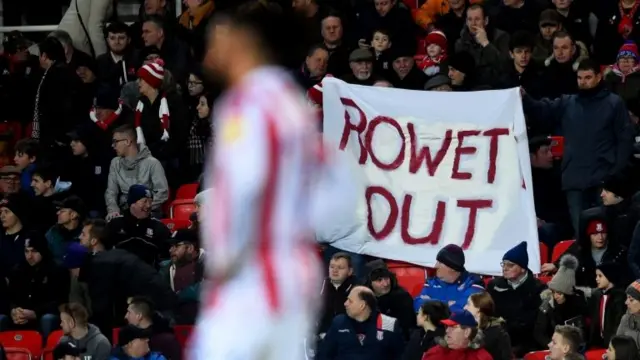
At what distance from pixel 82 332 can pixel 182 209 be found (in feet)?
8.34

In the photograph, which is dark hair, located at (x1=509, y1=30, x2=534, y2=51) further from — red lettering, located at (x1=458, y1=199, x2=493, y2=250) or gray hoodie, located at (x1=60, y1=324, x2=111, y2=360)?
gray hoodie, located at (x1=60, y1=324, x2=111, y2=360)

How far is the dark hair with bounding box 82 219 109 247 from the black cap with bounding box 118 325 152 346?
62.7 inches

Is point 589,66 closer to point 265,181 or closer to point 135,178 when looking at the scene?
point 135,178

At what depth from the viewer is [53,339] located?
13.0 m

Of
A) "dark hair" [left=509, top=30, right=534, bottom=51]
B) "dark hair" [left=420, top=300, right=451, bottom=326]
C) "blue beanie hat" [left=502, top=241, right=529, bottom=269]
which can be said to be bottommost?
"dark hair" [left=420, top=300, right=451, bottom=326]

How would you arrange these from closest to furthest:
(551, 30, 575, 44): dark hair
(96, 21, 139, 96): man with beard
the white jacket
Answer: (551, 30, 575, 44): dark hair → (96, 21, 139, 96): man with beard → the white jacket

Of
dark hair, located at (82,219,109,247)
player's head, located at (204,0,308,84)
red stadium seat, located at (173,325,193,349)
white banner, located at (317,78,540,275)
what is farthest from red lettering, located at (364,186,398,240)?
player's head, located at (204,0,308,84)

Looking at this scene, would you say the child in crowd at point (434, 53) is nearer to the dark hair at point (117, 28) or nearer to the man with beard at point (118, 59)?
the man with beard at point (118, 59)

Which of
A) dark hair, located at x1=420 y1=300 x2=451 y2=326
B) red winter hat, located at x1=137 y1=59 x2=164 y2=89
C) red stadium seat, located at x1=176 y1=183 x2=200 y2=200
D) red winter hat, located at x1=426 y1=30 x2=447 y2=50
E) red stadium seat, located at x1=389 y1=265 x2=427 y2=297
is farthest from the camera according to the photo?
red winter hat, located at x1=137 y1=59 x2=164 y2=89

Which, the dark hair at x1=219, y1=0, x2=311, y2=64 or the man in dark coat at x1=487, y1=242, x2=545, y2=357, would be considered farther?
the man in dark coat at x1=487, y1=242, x2=545, y2=357

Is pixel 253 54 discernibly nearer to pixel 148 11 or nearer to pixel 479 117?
pixel 479 117

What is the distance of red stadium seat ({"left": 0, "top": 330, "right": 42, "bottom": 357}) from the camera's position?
12992 millimetres

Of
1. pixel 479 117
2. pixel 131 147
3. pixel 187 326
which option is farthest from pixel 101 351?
pixel 479 117

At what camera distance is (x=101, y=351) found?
1241cm
